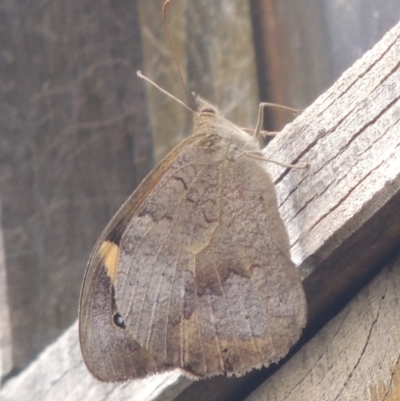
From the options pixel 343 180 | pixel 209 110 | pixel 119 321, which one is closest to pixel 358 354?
pixel 343 180

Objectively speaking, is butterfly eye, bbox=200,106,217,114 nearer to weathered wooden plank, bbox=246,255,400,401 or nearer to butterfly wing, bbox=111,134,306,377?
butterfly wing, bbox=111,134,306,377

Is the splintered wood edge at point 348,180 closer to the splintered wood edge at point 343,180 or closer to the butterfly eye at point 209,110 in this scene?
the splintered wood edge at point 343,180

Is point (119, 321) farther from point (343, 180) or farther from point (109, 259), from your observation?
point (343, 180)

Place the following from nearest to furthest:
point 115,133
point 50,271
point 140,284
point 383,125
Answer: point 383,125, point 140,284, point 50,271, point 115,133

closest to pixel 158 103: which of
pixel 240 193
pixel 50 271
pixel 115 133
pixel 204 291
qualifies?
pixel 115 133

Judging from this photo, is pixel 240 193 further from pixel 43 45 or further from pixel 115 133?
pixel 43 45
